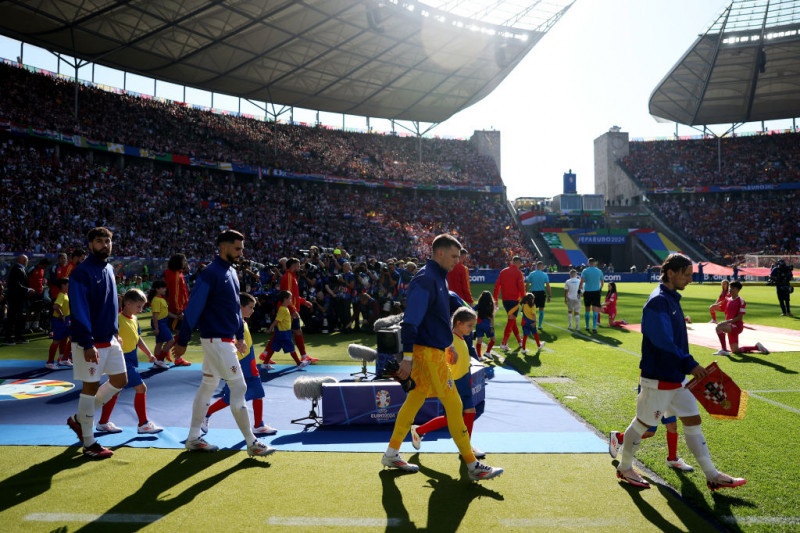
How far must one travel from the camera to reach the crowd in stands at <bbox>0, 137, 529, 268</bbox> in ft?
87.5

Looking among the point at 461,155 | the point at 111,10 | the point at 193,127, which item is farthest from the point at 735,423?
the point at 461,155

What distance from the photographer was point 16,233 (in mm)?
24156

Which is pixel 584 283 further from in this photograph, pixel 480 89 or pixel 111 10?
pixel 480 89

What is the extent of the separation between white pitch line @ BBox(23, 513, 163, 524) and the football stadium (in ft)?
0.11

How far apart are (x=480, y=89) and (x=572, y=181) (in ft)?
58.9

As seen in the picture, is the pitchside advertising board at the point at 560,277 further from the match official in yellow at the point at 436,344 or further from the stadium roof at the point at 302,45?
the match official in yellow at the point at 436,344

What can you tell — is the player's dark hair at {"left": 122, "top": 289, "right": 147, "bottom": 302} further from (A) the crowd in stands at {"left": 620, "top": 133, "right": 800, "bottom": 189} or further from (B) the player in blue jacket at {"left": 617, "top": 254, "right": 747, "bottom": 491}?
(A) the crowd in stands at {"left": 620, "top": 133, "right": 800, "bottom": 189}

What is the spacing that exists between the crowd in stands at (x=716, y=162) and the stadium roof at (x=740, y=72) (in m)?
2.63

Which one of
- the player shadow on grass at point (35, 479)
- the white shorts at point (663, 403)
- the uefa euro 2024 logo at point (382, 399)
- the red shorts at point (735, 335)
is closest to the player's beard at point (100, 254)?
the player shadow on grass at point (35, 479)

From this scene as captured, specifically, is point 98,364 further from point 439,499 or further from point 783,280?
point 783,280

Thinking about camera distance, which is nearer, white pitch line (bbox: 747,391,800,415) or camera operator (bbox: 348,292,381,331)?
white pitch line (bbox: 747,391,800,415)

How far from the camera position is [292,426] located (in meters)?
6.25

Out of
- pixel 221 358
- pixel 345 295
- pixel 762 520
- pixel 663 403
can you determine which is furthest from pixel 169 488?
pixel 345 295

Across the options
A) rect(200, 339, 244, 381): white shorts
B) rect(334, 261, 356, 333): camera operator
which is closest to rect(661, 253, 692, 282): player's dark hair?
rect(200, 339, 244, 381): white shorts
